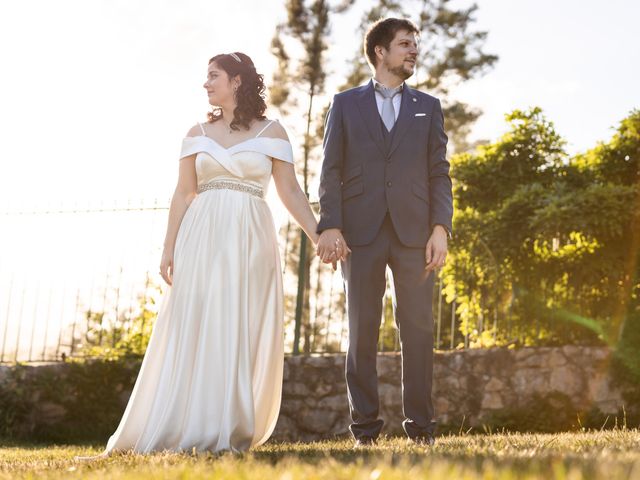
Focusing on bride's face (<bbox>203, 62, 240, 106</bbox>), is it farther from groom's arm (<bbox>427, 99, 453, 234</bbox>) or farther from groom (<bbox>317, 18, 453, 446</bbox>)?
groom's arm (<bbox>427, 99, 453, 234</bbox>)

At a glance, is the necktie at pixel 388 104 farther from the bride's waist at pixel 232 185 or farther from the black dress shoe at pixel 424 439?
the black dress shoe at pixel 424 439

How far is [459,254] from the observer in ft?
28.4

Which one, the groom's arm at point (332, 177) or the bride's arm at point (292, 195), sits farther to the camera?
the bride's arm at point (292, 195)

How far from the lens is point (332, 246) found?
4348mm

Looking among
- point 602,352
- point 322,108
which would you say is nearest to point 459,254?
point 602,352

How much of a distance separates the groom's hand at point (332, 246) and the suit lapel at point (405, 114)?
0.55 meters

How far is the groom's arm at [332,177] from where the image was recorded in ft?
14.5

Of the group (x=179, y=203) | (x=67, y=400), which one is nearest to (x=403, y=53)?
(x=179, y=203)

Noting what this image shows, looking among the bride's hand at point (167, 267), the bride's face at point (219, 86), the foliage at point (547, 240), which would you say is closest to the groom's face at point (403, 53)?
the bride's face at point (219, 86)

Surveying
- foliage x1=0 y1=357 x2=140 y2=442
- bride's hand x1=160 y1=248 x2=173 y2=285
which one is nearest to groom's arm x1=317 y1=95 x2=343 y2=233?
bride's hand x1=160 y1=248 x2=173 y2=285

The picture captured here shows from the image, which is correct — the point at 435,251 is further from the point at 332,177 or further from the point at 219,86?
the point at 219,86

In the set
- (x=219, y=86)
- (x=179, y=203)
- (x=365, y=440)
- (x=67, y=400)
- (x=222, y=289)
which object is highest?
(x=219, y=86)

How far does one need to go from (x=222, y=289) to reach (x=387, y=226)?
0.97 meters

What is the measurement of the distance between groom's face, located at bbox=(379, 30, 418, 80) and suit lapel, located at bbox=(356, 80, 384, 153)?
0.18m
